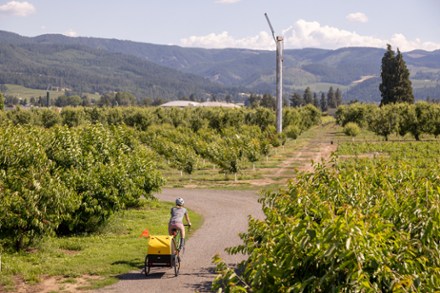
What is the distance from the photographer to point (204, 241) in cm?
2353

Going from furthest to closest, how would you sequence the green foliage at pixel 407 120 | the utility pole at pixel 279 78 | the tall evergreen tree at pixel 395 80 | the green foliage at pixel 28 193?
the tall evergreen tree at pixel 395 80 < the green foliage at pixel 407 120 < the utility pole at pixel 279 78 < the green foliage at pixel 28 193

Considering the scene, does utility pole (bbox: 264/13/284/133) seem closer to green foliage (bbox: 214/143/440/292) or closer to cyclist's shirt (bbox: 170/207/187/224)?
cyclist's shirt (bbox: 170/207/187/224)

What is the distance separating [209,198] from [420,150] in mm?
33415

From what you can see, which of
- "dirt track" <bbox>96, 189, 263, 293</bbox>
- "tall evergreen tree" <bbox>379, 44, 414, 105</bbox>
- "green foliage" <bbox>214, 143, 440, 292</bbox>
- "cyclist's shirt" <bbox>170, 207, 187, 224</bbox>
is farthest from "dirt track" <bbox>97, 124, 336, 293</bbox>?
"tall evergreen tree" <bbox>379, 44, 414, 105</bbox>

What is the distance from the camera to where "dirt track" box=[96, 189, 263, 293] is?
56.0 feet

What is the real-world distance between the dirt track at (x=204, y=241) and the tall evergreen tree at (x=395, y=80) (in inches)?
3033

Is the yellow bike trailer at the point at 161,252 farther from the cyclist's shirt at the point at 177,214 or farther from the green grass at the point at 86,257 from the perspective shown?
the green grass at the point at 86,257

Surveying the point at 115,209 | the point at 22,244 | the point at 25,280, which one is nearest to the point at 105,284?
the point at 25,280

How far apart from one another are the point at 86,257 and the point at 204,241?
17.2 feet

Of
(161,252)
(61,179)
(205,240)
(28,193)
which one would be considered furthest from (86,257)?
(205,240)

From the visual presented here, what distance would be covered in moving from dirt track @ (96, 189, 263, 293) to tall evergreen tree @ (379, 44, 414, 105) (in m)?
77.0

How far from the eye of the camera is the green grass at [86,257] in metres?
18.1

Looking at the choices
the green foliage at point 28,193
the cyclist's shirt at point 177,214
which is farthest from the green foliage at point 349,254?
the green foliage at point 28,193

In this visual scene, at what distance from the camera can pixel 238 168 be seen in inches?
1871
